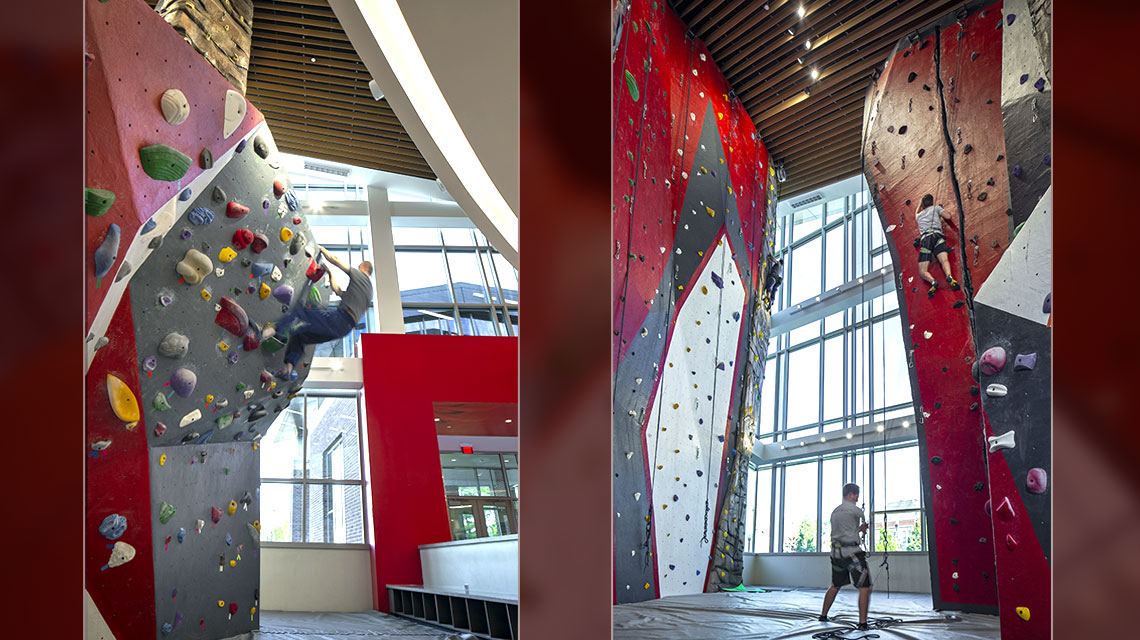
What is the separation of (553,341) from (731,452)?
607 cm

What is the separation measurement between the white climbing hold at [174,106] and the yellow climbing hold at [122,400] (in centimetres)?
152

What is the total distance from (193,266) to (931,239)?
200 inches

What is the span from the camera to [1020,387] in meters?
4.69

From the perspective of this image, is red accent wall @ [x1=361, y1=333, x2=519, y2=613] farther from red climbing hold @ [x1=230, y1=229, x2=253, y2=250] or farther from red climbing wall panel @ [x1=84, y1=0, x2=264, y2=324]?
red climbing wall panel @ [x1=84, y1=0, x2=264, y2=324]

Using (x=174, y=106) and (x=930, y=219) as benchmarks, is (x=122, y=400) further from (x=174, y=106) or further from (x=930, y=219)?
(x=930, y=219)

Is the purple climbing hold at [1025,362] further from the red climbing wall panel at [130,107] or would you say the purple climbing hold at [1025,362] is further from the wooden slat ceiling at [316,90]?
the wooden slat ceiling at [316,90]

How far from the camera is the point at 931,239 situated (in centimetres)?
606

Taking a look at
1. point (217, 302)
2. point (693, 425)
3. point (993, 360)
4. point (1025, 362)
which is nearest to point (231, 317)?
point (217, 302)

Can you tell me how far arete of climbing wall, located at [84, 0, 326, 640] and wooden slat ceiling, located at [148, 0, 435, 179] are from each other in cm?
219

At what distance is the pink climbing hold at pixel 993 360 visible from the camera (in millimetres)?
4770

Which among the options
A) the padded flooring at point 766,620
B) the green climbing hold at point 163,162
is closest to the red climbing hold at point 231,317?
the green climbing hold at point 163,162

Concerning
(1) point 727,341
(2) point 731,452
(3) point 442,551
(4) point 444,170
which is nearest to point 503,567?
(3) point 442,551

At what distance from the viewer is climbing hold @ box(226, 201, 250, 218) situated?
5.21 metres
